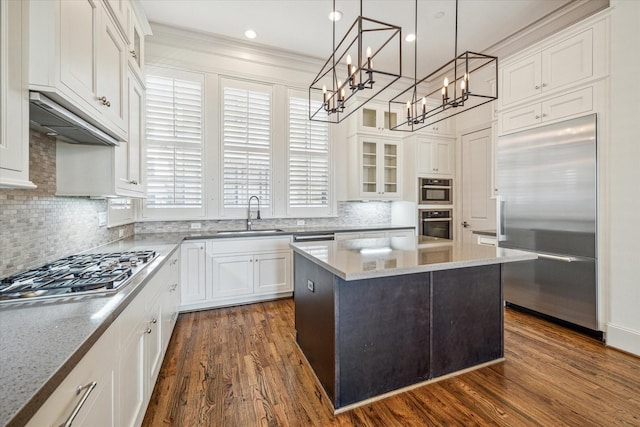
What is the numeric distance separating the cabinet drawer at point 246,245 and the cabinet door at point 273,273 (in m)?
0.09

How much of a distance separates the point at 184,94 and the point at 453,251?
364 centimetres

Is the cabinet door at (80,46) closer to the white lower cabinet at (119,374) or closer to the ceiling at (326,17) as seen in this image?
the white lower cabinet at (119,374)

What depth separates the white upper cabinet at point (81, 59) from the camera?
3.69 feet

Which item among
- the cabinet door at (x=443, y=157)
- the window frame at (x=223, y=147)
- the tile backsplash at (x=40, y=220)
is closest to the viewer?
the tile backsplash at (x=40, y=220)

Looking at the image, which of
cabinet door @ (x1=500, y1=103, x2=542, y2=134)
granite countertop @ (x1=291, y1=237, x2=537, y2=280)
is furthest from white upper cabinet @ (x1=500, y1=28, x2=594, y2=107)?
granite countertop @ (x1=291, y1=237, x2=537, y2=280)

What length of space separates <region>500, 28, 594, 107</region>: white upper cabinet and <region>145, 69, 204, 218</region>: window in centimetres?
377

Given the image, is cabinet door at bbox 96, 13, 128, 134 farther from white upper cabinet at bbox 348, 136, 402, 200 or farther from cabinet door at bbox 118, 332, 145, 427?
white upper cabinet at bbox 348, 136, 402, 200

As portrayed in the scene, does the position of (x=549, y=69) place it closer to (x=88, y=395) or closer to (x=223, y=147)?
(x=223, y=147)

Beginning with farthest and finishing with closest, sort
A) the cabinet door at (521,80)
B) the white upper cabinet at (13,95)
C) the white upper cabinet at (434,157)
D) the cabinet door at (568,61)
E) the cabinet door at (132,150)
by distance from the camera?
the white upper cabinet at (434,157)
the cabinet door at (521,80)
the cabinet door at (568,61)
the cabinet door at (132,150)
the white upper cabinet at (13,95)

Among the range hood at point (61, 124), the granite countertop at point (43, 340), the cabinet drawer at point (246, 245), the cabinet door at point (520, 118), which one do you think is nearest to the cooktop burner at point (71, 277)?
the granite countertop at point (43, 340)

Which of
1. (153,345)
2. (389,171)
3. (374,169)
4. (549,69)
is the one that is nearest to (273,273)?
(153,345)

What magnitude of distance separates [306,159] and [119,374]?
3550 mm

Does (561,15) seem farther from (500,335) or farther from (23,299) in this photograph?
(23,299)

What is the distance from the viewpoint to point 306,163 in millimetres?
4336
